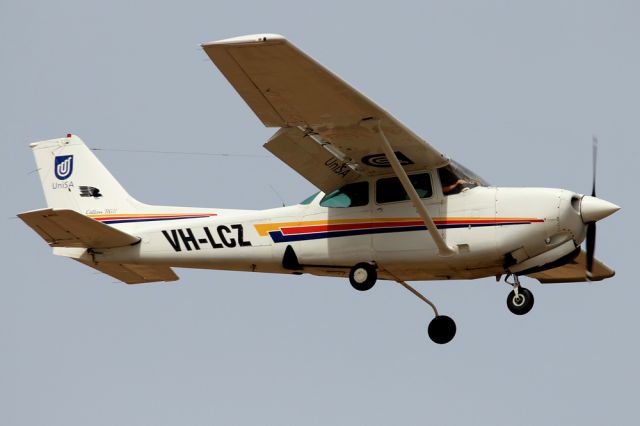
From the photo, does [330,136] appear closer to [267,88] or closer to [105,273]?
[267,88]

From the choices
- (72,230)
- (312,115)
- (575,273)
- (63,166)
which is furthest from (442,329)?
(63,166)

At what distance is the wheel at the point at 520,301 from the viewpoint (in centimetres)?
1839

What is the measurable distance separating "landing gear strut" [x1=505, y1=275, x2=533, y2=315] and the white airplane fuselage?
302 mm

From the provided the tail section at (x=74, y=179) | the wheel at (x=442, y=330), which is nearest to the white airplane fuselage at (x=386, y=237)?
the wheel at (x=442, y=330)

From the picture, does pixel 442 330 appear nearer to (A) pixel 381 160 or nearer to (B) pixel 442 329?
(B) pixel 442 329

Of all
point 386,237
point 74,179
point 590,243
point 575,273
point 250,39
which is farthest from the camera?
point 74,179

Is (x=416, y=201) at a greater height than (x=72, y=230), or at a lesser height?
greater

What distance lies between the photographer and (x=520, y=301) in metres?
18.4

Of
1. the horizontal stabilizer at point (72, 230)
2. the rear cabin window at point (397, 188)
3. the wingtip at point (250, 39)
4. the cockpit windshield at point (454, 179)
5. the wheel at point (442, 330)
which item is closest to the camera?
the wingtip at point (250, 39)

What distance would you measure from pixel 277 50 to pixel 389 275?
14.6 ft

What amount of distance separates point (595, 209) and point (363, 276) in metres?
3.30

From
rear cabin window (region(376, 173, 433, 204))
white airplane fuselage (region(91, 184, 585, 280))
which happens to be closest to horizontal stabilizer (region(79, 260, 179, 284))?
white airplane fuselage (region(91, 184, 585, 280))

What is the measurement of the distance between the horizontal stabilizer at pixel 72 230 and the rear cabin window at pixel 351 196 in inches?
128

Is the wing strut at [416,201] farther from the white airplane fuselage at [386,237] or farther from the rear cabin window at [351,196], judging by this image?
the rear cabin window at [351,196]
